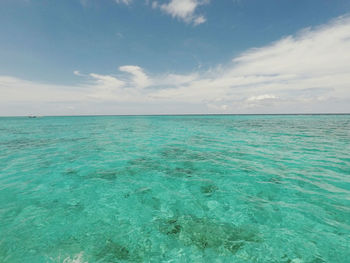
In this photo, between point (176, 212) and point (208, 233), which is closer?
point (208, 233)

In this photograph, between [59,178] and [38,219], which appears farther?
[59,178]

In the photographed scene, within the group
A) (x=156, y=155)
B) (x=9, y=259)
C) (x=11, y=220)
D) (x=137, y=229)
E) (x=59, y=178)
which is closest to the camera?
(x=9, y=259)

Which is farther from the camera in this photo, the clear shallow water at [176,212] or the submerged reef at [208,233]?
the submerged reef at [208,233]

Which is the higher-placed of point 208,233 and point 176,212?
point 208,233

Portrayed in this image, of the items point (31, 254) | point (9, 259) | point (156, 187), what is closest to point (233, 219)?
point (156, 187)

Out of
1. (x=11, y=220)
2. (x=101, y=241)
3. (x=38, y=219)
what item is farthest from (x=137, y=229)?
(x=11, y=220)

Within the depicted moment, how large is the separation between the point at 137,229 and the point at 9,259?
3.28 metres

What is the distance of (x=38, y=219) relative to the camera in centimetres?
567

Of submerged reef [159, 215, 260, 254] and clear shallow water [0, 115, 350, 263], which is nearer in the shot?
clear shallow water [0, 115, 350, 263]

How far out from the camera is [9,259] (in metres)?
4.10

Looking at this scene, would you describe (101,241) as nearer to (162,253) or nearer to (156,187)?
(162,253)

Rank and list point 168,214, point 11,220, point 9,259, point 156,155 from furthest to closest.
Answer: point 156,155 < point 168,214 < point 11,220 < point 9,259

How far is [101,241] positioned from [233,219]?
4.42 m

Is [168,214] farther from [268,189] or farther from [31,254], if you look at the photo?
[268,189]
